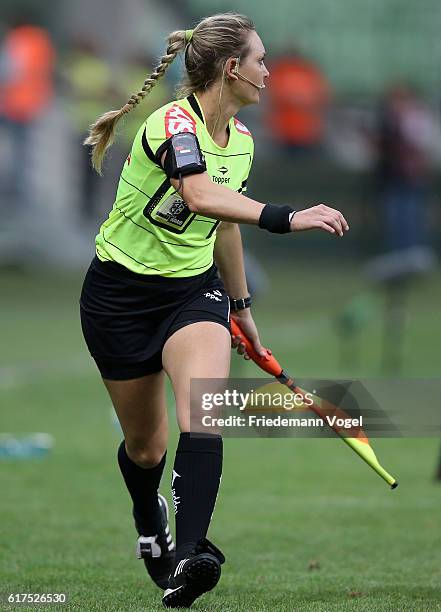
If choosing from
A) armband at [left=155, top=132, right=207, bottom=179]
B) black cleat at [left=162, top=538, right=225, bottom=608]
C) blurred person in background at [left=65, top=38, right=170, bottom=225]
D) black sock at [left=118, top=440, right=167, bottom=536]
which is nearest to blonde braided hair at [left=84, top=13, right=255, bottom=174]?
armband at [left=155, top=132, right=207, bottom=179]

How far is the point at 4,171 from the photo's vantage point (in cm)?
2161

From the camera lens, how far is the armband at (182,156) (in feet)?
16.6

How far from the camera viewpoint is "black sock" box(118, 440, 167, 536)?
19.5 feet

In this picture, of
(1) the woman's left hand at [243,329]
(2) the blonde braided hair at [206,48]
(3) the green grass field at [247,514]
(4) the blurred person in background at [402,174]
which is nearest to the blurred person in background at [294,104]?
(4) the blurred person in background at [402,174]

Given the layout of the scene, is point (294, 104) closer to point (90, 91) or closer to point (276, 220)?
point (90, 91)

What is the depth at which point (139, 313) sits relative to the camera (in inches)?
216

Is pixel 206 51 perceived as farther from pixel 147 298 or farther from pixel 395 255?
pixel 395 255

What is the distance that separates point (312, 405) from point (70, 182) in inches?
665

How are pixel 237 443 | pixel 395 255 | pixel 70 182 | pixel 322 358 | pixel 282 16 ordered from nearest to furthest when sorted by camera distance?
pixel 237 443, pixel 322 358, pixel 395 255, pixel 70 182, pixel 282 16

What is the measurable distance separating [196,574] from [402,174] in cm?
1689

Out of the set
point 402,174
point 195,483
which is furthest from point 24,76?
point 195,483

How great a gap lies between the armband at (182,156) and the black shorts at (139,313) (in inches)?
20.6

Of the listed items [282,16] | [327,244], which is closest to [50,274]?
[327,244]

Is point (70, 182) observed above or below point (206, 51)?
below
